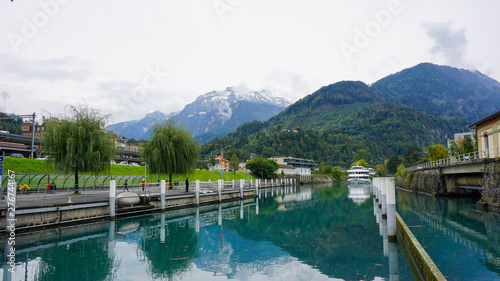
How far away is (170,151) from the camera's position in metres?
35.7

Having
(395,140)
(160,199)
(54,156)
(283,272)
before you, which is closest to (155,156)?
(160,199)

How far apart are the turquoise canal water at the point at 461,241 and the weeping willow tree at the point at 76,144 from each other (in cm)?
2323

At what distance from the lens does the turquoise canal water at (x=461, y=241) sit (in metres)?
9.48

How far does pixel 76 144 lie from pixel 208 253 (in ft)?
57.6

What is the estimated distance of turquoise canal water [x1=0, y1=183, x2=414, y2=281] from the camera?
9.70m

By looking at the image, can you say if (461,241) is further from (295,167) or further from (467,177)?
(295,167)

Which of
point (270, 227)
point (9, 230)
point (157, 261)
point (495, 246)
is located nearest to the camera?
point (157, 261)

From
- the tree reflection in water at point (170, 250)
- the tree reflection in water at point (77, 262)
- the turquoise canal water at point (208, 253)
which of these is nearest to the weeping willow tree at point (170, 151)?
the turquoise canal water at point (208, 253)

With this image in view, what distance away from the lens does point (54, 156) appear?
975 inches

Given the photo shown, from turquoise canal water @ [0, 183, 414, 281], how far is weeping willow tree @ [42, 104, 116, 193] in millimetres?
7247

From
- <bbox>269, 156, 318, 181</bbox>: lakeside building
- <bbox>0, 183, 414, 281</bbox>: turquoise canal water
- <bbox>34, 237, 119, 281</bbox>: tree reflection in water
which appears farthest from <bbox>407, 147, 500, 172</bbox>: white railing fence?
<bbox>269, 156, 318, 181</bbox>: lakeside building

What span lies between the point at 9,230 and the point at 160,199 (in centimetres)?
1266

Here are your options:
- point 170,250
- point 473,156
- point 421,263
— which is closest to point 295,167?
point 473,156

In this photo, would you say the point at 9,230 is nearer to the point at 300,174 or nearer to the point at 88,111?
the point at 88,111
